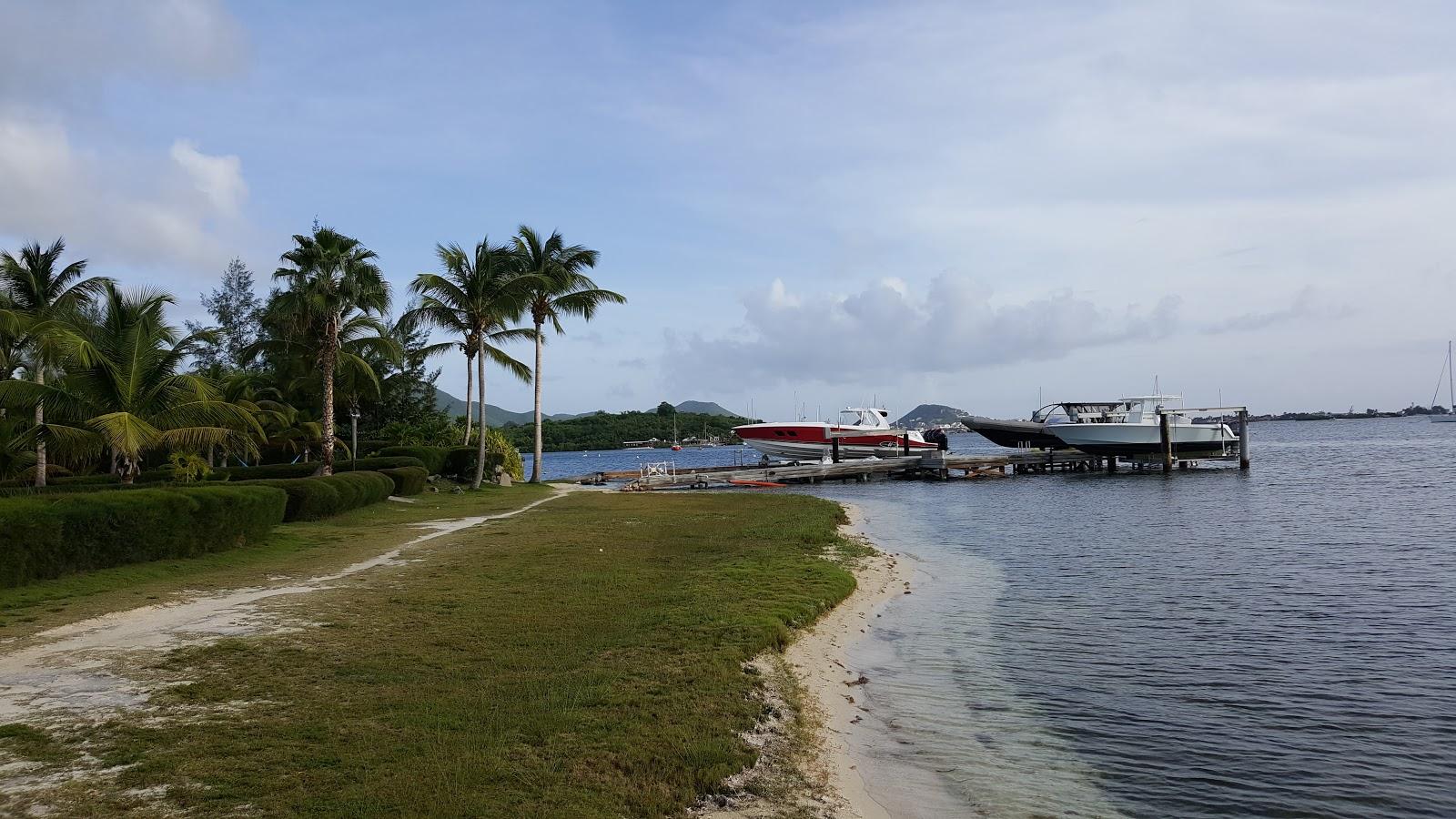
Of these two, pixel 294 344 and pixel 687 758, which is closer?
pixel 687 758

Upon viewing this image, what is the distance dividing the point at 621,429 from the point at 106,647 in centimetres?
16955

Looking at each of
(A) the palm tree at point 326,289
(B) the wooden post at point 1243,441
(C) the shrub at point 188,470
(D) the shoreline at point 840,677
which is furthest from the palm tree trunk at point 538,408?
(B) the wooden post at point 1243,441

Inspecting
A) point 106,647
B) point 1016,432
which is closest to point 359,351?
point 106,647

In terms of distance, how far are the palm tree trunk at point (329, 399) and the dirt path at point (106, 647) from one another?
1387 cm

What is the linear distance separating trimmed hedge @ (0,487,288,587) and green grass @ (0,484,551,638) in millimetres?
193

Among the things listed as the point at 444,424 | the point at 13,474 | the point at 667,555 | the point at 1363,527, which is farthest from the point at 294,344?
the point at 1363,527

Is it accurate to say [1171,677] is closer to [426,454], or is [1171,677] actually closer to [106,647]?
[106,647]

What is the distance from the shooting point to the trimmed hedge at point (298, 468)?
2620cm

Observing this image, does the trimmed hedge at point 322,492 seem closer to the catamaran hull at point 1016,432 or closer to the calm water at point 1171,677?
the calm water at point 1171,677

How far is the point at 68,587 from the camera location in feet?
38.0

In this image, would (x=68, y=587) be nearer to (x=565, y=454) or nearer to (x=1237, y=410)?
(x=1237, y=410)

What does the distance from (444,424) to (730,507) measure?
76.4 ft

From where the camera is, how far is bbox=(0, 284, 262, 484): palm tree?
17641 mm

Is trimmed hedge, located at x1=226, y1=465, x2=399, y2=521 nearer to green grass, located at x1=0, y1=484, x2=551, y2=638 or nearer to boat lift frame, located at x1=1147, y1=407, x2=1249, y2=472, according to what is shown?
green grass, located at x1=0, y1=484, x2=551, y2=638
